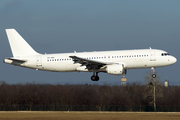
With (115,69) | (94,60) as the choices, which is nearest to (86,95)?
(94,60)

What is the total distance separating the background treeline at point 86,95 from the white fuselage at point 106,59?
27.3m

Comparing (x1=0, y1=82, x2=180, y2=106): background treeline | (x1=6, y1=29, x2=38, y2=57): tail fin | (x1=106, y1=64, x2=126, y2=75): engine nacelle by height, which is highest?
(x1=6, y1=29, x2=38, y2=57): tail fin

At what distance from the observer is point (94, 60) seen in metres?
57.7

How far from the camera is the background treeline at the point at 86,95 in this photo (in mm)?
86000

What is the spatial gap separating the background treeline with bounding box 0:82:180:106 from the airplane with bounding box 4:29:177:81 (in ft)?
87.4

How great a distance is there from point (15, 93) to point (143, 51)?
4606cm

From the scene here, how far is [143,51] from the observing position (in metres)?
56.9

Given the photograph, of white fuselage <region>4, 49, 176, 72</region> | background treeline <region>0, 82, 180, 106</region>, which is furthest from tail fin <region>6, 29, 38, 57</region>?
background treeline <region>0, 82, 180, 106</region>

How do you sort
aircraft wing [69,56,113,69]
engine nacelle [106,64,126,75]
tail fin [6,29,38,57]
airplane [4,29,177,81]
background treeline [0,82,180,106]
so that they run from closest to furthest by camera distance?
1. aircraft wing [69,56,113,69]
2. engine nacelle [106,64,126,75]
3. airplane [4,29,177,81]
4. tail fin [6,29,38,57]
5. background treeline [0,82,180,106]

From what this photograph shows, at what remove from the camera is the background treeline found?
86.0 m

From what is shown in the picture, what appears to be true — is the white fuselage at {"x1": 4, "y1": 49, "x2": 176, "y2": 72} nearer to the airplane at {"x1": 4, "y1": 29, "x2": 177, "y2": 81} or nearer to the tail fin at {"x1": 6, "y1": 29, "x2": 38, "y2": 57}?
the airplane at {"x1": 4, "y1": 29, "x2": 177, "y2": 81}

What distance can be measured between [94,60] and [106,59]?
6.44 ft

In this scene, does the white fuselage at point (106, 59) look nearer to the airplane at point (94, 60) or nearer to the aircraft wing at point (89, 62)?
the airplane at point (94, 60)

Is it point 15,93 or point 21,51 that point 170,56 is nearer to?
point 21,51
